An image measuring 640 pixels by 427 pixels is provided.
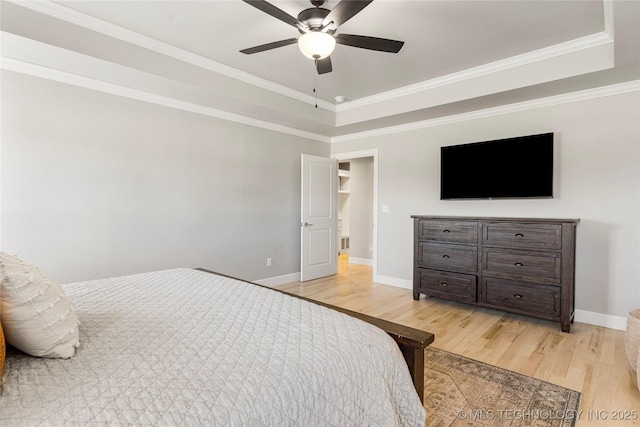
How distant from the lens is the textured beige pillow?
938 mm

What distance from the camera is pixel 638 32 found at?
7.09 ft

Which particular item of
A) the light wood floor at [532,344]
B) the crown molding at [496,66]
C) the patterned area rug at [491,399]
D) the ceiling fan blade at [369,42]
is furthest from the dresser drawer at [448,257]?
the ceiling fan blade at [369,42]

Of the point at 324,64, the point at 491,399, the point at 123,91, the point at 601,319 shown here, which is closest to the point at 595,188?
the point at 601,319

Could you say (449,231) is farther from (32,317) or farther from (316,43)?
(32,317)

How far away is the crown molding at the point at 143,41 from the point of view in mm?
2303

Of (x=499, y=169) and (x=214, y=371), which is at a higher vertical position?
(x=499, y=169)

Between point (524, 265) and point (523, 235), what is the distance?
0.30 metres

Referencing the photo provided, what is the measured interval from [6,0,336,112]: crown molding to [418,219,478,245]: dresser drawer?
7.54ft

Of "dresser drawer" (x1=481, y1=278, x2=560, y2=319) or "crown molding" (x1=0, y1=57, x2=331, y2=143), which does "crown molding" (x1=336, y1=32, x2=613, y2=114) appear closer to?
"crown molding" (x1=0, y1=57, x2=331, y2=143)

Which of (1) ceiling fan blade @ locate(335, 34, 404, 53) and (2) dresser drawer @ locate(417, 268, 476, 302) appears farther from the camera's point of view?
(2) dresser drawer @ locate(417, 268, 476, 302)

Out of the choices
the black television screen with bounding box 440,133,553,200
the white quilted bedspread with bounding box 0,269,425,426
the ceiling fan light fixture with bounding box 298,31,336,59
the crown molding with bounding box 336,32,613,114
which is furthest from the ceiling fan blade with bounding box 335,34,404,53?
the black television screen with bounding box 440,133,553,200

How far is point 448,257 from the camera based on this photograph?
374 cm

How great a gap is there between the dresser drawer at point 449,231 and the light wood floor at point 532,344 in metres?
0.79

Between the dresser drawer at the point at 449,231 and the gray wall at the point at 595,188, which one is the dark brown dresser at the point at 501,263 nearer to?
the dresser drawer at the point at 449,231
